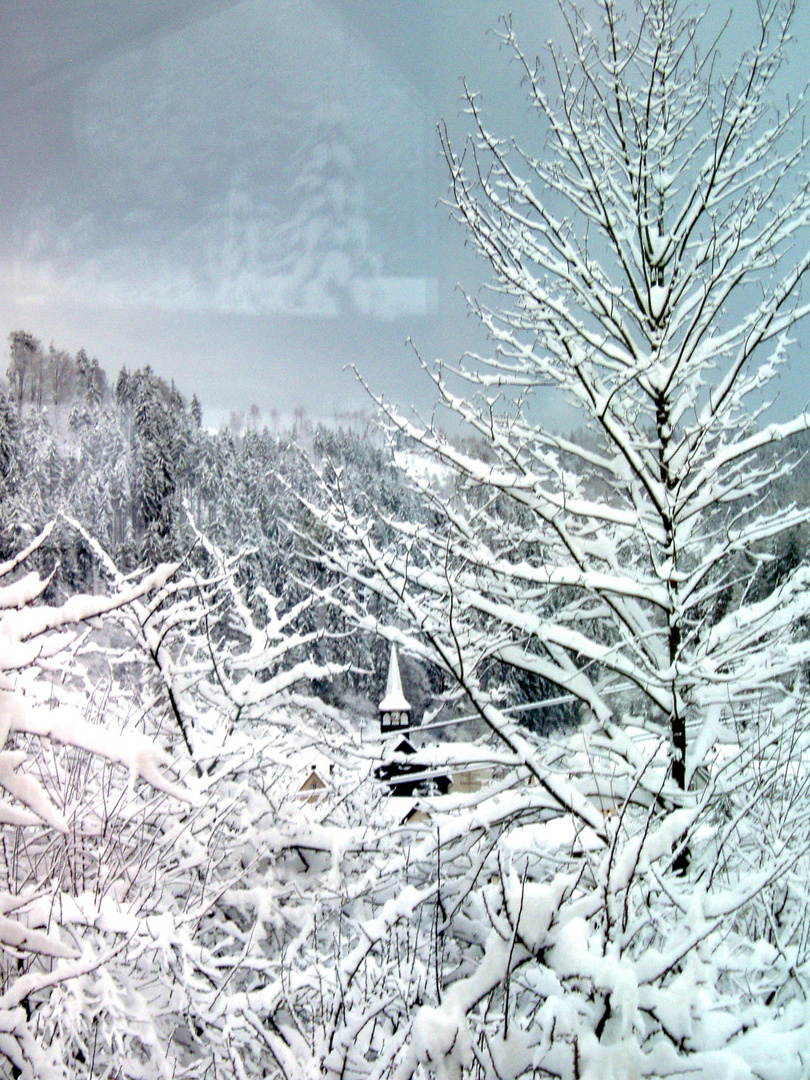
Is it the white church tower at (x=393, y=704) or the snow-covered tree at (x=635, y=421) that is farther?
the white church tower at (x=393, y=704)

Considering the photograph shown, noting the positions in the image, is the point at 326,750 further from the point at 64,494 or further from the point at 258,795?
the point at 64,494

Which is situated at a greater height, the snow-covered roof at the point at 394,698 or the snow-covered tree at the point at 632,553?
the snow-covered tree at the point at 632,553

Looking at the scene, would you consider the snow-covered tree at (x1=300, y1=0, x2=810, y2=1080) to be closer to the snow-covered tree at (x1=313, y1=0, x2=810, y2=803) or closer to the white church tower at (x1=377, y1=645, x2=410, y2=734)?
the snow-covered tree at (x1=313, y1=0, x2=810, y2=803)

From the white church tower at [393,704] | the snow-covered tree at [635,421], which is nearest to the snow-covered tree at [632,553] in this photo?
the snow-covered tree at [635,421]

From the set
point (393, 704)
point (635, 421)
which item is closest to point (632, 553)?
point (635, 421)

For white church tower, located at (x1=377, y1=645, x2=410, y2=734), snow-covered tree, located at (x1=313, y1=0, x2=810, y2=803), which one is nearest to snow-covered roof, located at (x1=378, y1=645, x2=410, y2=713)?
white church tower, located at (x1=377, y1=645, x2=410, y2=734)

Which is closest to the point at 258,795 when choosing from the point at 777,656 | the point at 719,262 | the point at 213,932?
the point at 213,932

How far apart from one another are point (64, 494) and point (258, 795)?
21184mm

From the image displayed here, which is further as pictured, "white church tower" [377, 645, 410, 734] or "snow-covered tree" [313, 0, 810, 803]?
"white church tower" [377, 645, 410, 734]

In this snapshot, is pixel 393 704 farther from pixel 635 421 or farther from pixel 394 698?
pixel 635 421

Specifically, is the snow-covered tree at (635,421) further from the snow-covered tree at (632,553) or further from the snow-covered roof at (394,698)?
the snow-covered roof at (394,698)

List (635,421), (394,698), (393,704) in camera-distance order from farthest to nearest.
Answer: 1. (394,698)
2. (393,704)
3. (635,421)

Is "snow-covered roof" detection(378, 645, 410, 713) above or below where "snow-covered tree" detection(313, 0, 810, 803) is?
below

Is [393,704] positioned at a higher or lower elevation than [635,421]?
lower
